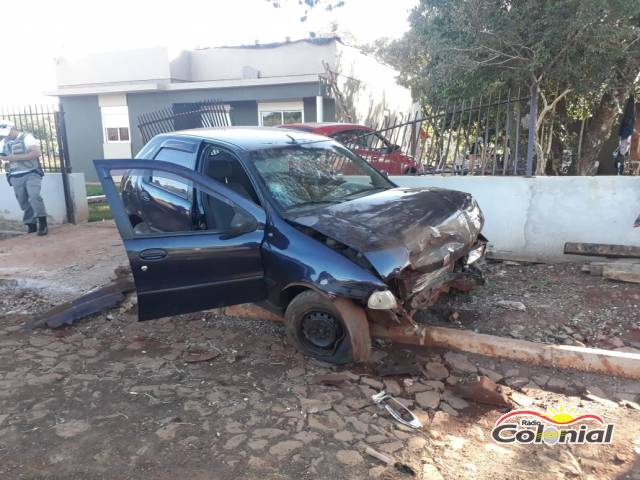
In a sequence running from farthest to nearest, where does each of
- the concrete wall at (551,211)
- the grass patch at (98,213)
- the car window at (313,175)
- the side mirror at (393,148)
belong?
the grass patch at (98,213) < the side mirror at (393,148) < the concrete wall at (551,211) < the car window at (313,175)

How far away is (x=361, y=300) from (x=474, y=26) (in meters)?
4.57

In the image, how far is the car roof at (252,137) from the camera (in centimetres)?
438

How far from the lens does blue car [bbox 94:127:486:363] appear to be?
349 centimetres

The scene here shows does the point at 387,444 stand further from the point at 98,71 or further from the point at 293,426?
the point at 98,71

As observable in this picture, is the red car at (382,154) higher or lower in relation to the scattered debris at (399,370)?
higher

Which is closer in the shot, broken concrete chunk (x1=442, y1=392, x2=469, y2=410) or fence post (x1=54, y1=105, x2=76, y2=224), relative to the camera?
broken concrete chunk (x1=442, y1=392, x2=469, y2=410)

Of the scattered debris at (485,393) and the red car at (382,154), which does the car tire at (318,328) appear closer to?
the scattered debris at (485,393)

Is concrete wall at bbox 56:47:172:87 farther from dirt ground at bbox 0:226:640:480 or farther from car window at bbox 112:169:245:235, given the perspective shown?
dirt ground at bbox 0:226:640:480

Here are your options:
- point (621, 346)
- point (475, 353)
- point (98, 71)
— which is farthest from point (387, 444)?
point (98, 71)

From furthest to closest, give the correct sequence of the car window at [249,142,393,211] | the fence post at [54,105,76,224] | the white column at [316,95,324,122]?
the white column at [316,95,324,122] < the fence post at [54,105,76,224] < the car window at [249,142,393,211]

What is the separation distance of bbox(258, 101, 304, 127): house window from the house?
3 centimetres

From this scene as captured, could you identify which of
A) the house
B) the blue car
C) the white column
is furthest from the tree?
the house

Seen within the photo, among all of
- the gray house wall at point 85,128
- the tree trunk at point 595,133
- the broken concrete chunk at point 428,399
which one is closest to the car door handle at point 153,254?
the broken concrete chunk at point 428,399

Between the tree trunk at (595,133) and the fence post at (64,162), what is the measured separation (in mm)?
8950
